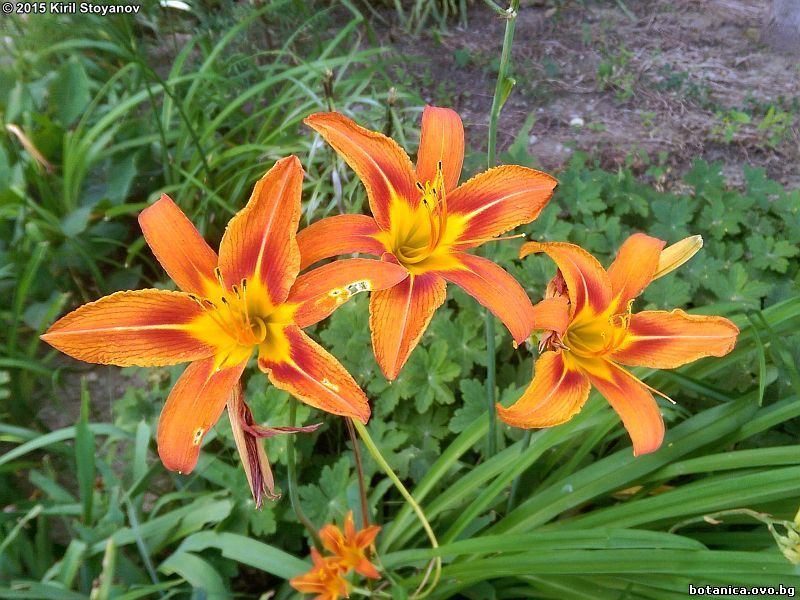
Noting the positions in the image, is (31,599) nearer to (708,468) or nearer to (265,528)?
(265,528)

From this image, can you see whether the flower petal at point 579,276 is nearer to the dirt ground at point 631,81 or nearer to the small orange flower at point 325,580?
the small orange flower at point 325,580

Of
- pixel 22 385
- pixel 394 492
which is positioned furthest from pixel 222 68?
pixel 394 492

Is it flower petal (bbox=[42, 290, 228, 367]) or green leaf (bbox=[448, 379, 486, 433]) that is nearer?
flower petal (bbox=[42, 290, 228, 367])

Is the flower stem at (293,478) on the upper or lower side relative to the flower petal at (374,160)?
lower

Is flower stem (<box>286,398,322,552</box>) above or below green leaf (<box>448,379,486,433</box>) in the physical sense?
above

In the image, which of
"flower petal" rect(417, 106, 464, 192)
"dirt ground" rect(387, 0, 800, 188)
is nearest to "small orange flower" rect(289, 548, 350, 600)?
"flower petal" rect(417, 106, 464, 192)

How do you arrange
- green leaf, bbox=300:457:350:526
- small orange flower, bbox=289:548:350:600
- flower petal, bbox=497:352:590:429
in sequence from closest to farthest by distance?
flower petal, bbox=497:352:590:429, small orange flower, bbox=289:548:350:600, green leaf, bbox=300:457:350:526

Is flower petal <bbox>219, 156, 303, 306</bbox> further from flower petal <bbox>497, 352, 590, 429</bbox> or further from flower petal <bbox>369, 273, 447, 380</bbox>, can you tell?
flower petal <bbox>497, 352, 590, 429</bbox>

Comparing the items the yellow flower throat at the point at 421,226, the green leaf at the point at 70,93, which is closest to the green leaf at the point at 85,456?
the yellow flower throat at the point at 421,226
